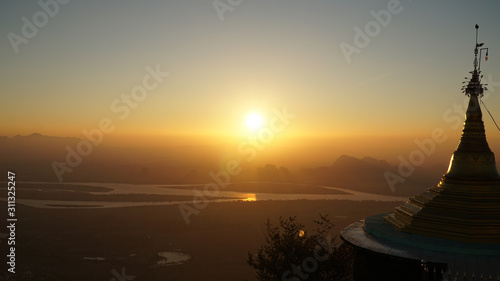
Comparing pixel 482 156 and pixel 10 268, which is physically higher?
pixel 482 156

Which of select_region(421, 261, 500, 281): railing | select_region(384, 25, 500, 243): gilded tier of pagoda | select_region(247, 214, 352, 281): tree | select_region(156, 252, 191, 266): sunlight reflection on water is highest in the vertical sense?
select_region(384, 25, 500, 243): gilded tier of pagoda

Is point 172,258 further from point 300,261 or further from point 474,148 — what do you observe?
point 474,148

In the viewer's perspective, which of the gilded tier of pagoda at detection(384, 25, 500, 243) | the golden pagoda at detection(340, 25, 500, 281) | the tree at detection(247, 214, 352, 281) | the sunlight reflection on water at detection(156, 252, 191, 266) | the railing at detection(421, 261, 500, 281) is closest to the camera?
the railing at detection(421, 261, 500, 281)

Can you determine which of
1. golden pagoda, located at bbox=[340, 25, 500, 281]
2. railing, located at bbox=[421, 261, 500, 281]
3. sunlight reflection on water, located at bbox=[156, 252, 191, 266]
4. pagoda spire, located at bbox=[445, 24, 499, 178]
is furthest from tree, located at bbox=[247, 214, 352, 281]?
sunlight reflection on water, located at bbox=[156, 252, 191, 266]


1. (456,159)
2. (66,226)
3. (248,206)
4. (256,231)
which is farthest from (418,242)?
(248,206)

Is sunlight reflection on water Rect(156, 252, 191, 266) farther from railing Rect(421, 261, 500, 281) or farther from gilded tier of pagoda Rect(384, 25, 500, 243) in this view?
railing Rect(421, 261, 500, 281)

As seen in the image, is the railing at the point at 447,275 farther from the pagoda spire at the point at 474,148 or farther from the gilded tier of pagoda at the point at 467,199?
the pagoda spire at the point at 474,148

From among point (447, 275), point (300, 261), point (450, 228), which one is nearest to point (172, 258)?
point (300, 261)

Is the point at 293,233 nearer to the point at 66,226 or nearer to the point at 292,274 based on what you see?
the point at 292,274
